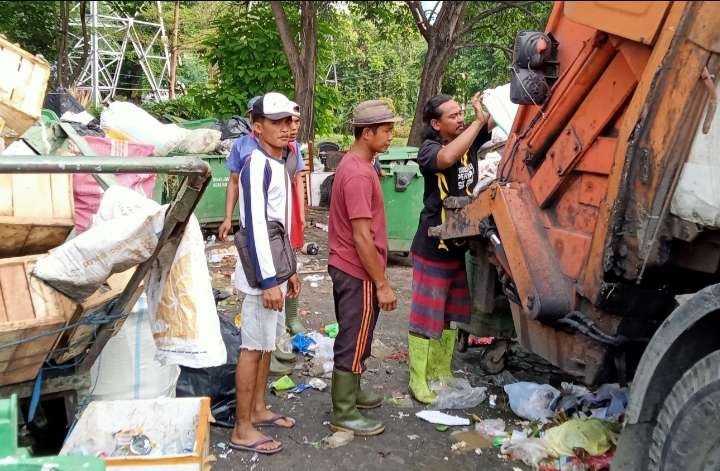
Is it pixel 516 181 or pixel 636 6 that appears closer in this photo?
pixel 636 6

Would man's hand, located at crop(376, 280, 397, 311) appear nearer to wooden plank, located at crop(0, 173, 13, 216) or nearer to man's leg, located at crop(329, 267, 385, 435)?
man's leg, located at crop(329, 267, 385, 435)

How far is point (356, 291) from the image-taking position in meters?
3.39

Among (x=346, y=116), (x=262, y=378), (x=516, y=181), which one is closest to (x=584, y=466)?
(x=516, y=181)

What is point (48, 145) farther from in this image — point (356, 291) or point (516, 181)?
point (516, 181)

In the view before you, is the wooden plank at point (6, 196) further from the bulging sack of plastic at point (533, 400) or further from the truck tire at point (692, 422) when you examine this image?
the bulging sack of plastic at point (533, 400)

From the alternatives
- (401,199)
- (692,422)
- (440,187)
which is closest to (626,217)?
(692,422)

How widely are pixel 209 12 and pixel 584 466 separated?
7.73ft

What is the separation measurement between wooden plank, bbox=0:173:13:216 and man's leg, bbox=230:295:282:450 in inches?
42.7

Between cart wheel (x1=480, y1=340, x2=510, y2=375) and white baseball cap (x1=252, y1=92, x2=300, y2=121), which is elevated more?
white baseball cap (x1=252, y1=92, x2=300, y2=121)

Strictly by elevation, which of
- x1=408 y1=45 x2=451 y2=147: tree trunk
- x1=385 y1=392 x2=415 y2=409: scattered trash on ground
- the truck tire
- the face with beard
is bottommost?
x1=385 y1=392 x2=415 y2=409: scattered trash on ground

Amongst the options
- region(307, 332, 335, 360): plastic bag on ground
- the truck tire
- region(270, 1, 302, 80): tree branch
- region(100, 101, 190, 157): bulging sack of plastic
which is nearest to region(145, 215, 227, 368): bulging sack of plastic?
region(270, 1, 302, 80): tree branch

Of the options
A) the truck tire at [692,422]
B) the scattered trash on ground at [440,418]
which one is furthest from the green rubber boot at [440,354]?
the truck tire at [692,422]

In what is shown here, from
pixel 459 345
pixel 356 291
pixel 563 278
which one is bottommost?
pixel 459 345

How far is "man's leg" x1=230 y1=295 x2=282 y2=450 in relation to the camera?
10.5 ft
